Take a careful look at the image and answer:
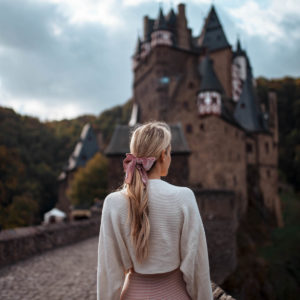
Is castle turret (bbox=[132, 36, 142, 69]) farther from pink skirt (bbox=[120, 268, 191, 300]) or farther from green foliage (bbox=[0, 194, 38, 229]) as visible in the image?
pink skirt (bbox=[120, 268, 191, 300])

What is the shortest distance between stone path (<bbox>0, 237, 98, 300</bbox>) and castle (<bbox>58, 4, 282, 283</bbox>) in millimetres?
12794

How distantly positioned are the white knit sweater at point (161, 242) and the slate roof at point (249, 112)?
30.0m

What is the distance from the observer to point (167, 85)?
31.0 m

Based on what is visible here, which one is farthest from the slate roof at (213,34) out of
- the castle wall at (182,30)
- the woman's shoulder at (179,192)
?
the woman's shoulder at (179,192)

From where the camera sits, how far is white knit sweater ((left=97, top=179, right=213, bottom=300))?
5.65 ft

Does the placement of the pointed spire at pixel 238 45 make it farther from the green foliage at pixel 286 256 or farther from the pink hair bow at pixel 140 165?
the pink hair bow at pixel 140 165

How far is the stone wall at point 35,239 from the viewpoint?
21.8 feet

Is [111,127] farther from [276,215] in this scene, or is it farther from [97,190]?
[276,215]

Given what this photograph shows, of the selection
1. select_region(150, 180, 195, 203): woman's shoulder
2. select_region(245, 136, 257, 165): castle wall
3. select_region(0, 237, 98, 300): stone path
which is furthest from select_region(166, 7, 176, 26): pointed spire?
select_region(150, 180, 195, 203): woman's shoulder

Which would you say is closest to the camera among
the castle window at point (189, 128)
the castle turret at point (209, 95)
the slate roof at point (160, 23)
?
the castle turret at point (209, 95)

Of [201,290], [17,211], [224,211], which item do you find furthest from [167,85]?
[201,290]

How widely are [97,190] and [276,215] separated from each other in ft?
56.4

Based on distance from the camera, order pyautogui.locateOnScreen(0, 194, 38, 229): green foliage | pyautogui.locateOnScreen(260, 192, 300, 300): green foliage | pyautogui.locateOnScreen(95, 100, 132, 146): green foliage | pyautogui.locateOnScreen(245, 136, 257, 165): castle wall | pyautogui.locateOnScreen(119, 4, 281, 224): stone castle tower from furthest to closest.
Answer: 1. pyautogui.locateOnScreen(95, 100, 132, 146): green foliage
2. pyautogui.locateOnScreen(245, 136, 257, 165): castle wall
3. pyautogui.locateOnScreen(119, 4, 281, 224): stone castle tower
4. pyautogui.locateOnScreen(260, 192, 300, 300): green foliage
5. pyautogui.locateOnScreen(0, 194, 38, 229): green foliage

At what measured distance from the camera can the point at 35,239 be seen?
26.3 feet
